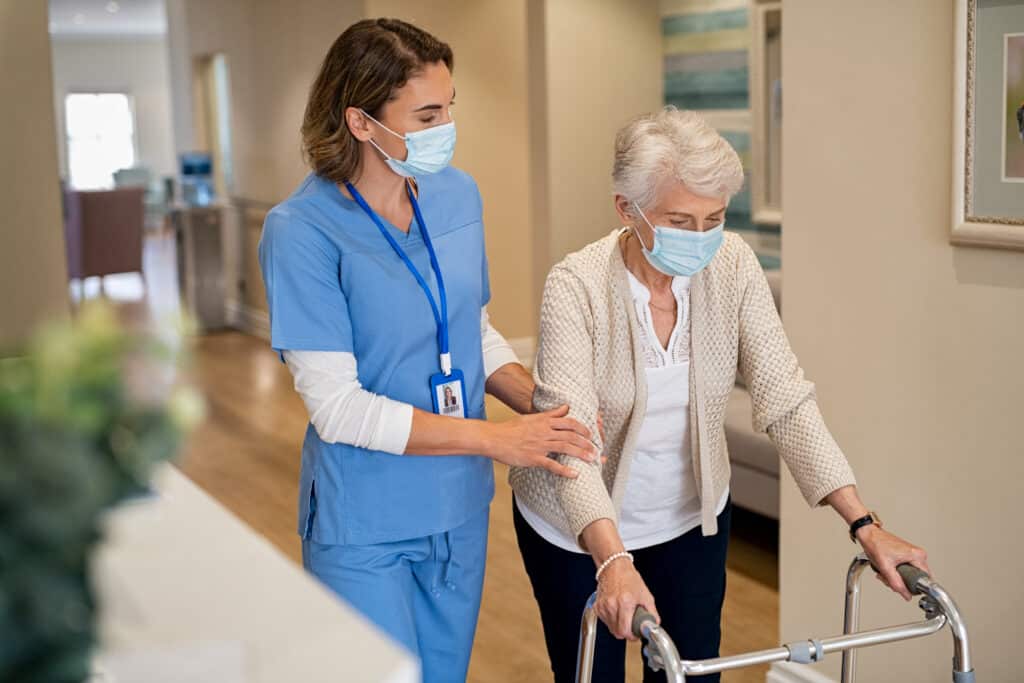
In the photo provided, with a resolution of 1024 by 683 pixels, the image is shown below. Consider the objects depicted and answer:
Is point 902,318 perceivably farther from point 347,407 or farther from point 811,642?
point 347,407

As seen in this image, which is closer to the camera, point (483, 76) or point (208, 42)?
point (483, 76)

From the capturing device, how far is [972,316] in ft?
7.90

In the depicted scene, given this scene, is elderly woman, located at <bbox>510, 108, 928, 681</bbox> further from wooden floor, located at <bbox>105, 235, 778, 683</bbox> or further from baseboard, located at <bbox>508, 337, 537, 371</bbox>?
baseboard, located at <bbox>508, 337, 537, 371</bbox>

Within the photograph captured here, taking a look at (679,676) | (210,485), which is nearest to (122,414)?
(679,676)

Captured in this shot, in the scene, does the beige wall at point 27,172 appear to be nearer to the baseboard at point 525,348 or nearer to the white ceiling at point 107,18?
the baseboard at point 525,348

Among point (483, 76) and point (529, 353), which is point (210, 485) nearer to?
point (529, 353)

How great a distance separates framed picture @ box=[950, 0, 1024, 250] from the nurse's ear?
1.17m

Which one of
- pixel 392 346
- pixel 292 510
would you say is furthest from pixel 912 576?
pixel 292 510

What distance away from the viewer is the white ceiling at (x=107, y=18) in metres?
15.4

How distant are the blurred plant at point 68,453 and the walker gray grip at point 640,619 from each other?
40.4 inches

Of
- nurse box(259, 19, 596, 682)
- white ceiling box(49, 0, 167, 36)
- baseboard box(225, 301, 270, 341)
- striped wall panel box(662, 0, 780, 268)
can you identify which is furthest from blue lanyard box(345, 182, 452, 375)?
white ceiling box(49, 0, 167, 36)

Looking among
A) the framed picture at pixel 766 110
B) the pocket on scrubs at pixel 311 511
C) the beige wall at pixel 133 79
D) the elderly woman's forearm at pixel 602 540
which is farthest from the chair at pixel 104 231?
the elderly woman's forearm at pixel 602 540

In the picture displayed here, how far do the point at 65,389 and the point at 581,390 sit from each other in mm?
1339

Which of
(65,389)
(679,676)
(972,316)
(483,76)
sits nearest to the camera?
(65,389)
